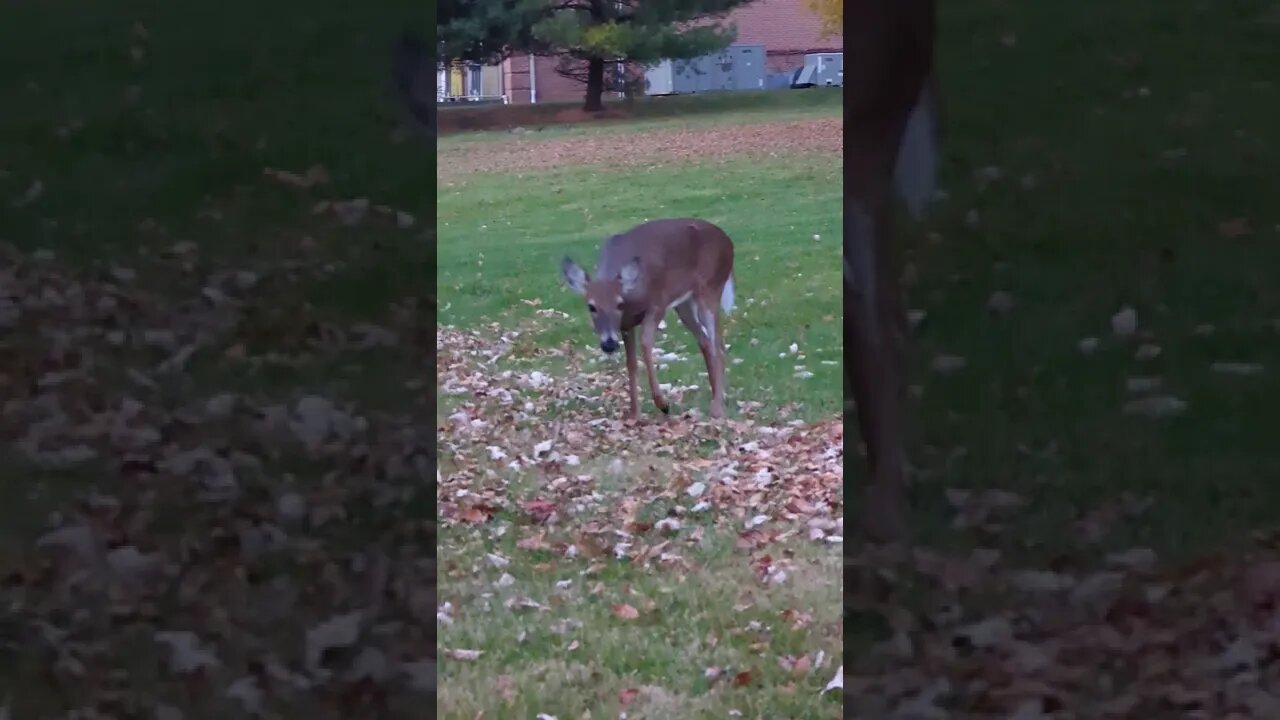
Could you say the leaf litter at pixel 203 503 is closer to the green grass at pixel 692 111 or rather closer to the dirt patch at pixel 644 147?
the dirt patch at pixel 644 147

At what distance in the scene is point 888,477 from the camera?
9.38 ft

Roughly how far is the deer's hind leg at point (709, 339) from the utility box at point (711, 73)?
6.83 ft

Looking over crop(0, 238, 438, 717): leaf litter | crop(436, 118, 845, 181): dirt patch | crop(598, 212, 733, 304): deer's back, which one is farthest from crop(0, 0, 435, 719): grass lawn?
crop(436, 118, 845, 181): dirt patch

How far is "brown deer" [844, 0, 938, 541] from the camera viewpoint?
8.31 feet

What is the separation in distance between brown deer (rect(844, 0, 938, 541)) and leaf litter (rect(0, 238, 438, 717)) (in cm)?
92

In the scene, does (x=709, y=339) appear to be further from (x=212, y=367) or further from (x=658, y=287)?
(x=212, y=367)

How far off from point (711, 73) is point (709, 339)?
2.78m

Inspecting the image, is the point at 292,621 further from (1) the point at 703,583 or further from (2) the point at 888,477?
(2) the point at 888,477

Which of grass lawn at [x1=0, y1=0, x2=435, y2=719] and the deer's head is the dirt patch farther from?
grass lawn at [x1=0, y1=0, x2=435, y2=719]

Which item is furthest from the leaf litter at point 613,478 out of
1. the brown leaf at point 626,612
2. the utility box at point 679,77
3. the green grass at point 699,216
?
the utility box at point 679,77

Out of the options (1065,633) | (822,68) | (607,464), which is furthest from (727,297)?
(1065,633)

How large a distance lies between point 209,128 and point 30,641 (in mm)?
1951

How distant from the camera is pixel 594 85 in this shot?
22.4ft

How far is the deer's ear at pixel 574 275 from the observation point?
4902 millimetres
